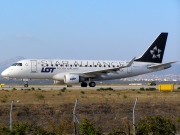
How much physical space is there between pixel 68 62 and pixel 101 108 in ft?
99.3

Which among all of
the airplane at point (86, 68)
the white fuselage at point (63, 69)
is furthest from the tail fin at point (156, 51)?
the white fuselage at point (63, 69)

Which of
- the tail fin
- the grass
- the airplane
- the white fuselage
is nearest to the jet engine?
the airplane

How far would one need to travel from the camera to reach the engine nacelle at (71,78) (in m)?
54.2

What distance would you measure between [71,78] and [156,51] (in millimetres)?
13589

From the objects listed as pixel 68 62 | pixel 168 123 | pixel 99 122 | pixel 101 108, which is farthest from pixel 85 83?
pixel 168 123

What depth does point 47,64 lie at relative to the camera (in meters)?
54.8

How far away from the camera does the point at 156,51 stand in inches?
2422

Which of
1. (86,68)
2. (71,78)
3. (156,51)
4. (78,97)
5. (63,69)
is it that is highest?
(156,51)

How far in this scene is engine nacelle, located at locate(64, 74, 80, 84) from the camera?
5419cm

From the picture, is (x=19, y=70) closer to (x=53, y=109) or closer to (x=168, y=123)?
(x=53, y=109)

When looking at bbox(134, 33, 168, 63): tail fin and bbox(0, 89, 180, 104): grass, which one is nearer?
bbox(0, 89, 180, 104): grass

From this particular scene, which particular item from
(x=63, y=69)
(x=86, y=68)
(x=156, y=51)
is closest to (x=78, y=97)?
(x=63, y=69)

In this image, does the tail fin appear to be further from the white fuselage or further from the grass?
the grass

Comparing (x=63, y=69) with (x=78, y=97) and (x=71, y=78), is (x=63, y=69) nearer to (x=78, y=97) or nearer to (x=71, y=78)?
(x=71, y=78)
